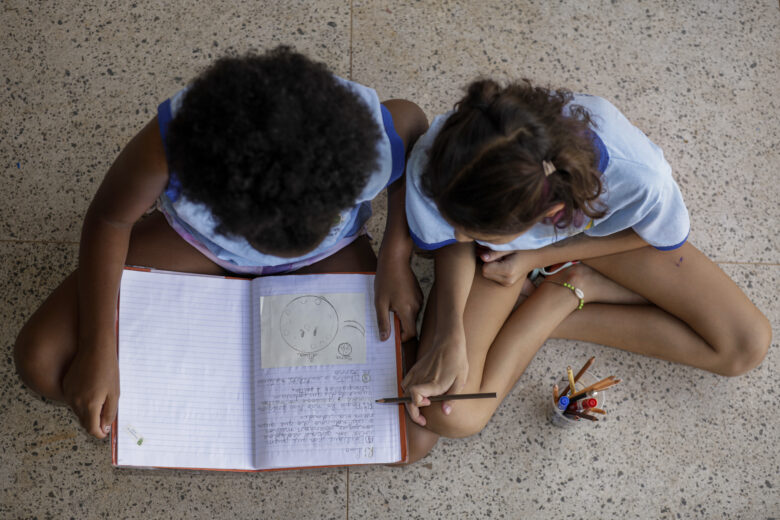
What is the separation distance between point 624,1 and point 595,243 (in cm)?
64

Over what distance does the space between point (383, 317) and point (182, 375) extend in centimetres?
31

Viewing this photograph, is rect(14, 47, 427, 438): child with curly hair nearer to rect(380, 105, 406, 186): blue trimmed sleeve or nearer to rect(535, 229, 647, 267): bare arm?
rect(380, 105, 406, 186): blue trimmed sleeve

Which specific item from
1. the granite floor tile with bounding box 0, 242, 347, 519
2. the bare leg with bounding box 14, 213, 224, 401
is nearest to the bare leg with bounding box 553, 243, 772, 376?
the granite floor tile with bounding box 0, 242, 347, 519

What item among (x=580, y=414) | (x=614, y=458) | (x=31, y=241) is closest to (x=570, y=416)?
(x=580, y=414)

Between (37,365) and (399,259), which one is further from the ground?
(399,259)

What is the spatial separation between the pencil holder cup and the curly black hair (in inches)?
22.5

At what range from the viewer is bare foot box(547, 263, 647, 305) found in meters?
0.99

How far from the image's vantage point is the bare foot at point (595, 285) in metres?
0.99

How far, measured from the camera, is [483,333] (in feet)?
2.97

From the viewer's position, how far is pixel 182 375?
0.83 metres

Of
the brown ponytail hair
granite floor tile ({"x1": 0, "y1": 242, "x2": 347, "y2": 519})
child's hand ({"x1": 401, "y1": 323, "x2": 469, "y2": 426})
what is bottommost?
granite floor tile ({"x1": 0, "y1": 242, "x2": 347, "y2": 519})

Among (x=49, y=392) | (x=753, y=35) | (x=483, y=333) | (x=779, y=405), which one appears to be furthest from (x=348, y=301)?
(x=753, y=35)

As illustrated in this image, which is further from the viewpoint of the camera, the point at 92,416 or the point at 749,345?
the point at 749,345

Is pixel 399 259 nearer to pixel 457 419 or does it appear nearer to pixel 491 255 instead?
pixel 491 255
